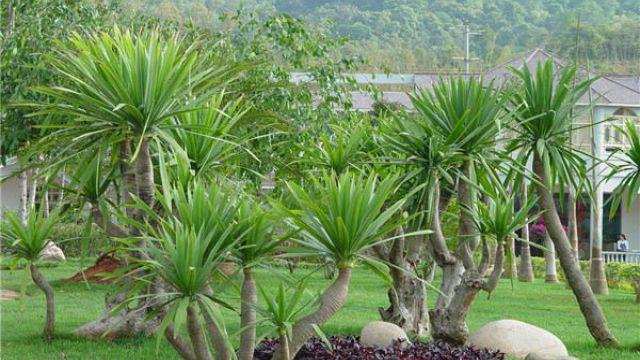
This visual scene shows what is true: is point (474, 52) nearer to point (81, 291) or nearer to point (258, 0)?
point (258, 0)

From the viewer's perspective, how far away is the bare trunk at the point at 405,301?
11.6 meters

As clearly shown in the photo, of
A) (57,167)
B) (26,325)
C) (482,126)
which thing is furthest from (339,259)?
(26,325)

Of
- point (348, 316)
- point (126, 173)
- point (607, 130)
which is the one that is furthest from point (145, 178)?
point (607, 130)

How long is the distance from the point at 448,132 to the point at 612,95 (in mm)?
27931

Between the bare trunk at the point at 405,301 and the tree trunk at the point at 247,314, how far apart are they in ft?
14.0

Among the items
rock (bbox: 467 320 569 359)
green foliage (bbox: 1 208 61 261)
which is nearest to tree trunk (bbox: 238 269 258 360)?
green foliage (bbox: 1 208 61 261)

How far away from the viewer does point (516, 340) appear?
10250 millimetres

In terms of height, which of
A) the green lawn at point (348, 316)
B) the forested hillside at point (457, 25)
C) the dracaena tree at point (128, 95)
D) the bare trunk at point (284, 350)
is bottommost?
the green lawn at point (348, 316)

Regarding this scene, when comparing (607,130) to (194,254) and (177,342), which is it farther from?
(194,254)

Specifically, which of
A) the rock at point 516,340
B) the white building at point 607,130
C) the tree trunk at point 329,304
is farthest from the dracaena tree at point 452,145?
the white building at point 607,130

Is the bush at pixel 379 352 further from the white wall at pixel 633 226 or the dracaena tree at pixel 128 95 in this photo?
the white wall at pixel 633 226

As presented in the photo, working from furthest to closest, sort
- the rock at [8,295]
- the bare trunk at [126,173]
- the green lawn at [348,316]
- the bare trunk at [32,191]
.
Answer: the rock at [8,295], the green lawn at [348,316], the bare trunk at [32,191], the bare trunk at [126,173]

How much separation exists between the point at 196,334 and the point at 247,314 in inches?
18.5

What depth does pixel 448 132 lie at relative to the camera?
31.8ft
